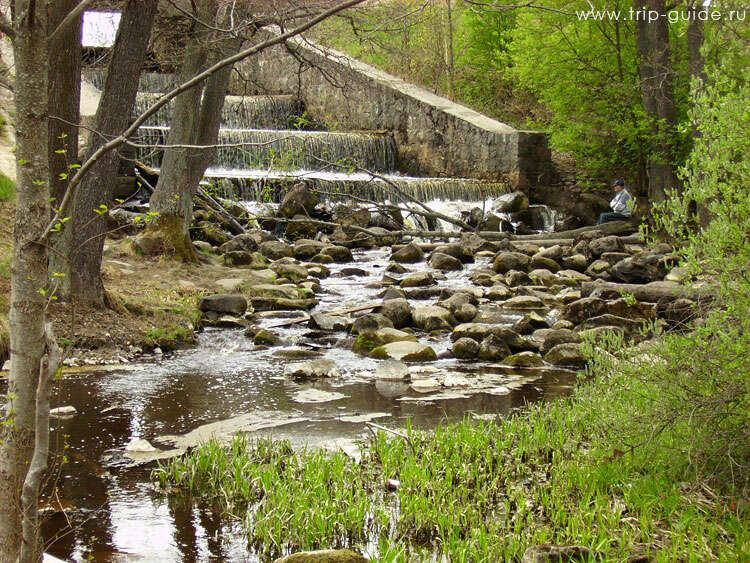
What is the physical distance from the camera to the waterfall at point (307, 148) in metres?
18.8

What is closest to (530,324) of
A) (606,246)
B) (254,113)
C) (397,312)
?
(397,312)

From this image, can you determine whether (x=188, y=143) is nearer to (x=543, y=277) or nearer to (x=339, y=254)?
(x=339, y=254)

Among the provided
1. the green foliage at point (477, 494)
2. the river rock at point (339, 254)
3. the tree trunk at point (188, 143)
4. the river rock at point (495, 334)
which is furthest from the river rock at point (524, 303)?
the green foliage at point (477, 494)

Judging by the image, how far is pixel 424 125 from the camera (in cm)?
2230

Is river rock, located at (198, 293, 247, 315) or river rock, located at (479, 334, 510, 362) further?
river rock, located at (198, 293, 247, 315)

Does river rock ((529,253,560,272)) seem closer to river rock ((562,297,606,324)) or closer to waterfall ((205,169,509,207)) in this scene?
waterfall ((205,169,509,207))

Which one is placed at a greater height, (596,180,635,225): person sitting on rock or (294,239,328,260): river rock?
(596,180,635,225): person sitting on rock

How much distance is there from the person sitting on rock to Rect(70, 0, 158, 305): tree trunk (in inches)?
476

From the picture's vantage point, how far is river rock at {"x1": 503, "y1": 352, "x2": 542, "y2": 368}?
9126mm

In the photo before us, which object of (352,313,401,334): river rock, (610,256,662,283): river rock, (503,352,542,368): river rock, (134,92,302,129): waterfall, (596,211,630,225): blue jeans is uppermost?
(134,92,302,129): waterfall

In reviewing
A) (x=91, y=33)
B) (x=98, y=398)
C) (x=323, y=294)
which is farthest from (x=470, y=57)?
(x=98, y=398)

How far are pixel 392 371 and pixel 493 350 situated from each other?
164cm

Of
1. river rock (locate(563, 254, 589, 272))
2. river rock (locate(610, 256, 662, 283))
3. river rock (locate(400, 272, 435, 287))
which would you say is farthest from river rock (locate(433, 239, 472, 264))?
river rock (locate(610, 256, 662, 283))

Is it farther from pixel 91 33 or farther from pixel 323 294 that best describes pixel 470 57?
pixel 323 294
